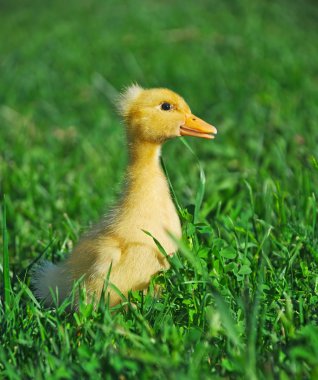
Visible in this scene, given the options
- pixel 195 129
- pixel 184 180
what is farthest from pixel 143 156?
pixel 184 180

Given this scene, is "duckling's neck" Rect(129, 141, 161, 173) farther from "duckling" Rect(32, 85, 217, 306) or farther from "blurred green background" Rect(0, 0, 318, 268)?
"blurred green background" Rect(0, 0, 318, 268)

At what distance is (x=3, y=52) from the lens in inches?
306

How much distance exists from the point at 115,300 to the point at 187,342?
1.56ft

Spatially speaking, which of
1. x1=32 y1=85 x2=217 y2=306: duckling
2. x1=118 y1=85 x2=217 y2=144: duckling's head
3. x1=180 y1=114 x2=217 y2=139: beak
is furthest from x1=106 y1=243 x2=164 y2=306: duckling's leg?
x1=180 y1=114 x2=217 y2=139: beak

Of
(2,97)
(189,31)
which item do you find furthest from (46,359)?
(189,31)

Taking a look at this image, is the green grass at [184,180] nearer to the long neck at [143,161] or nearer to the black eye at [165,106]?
the long neck at [143,161]

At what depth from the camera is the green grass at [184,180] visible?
2.14 meters

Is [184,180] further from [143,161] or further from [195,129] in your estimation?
[143,161]

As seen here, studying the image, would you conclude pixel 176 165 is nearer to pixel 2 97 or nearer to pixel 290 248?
pixel 290 248

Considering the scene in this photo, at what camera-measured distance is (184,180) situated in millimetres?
4102

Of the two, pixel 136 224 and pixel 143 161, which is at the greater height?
pixel 143 161

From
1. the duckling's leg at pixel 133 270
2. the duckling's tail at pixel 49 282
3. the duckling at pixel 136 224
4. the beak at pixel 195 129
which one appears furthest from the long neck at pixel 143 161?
the duckling's tail at pixel 49 282

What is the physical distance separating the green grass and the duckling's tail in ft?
0.26

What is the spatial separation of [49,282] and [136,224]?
503 mm
